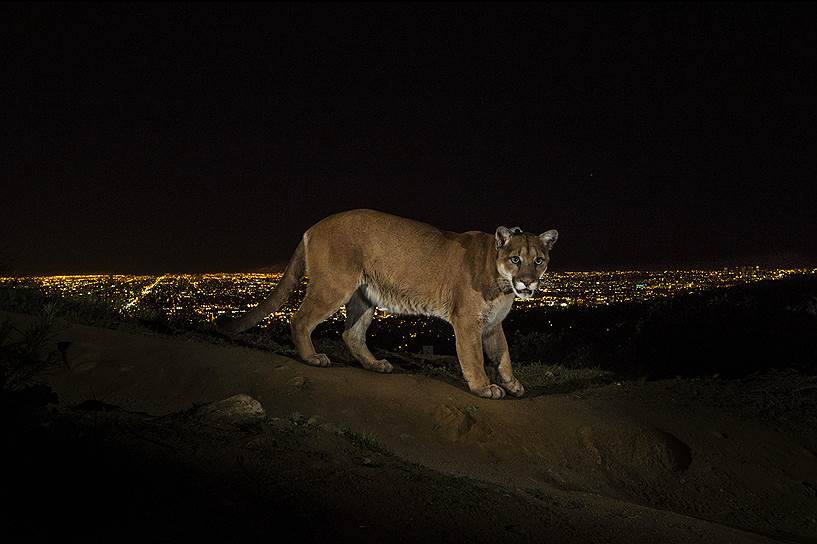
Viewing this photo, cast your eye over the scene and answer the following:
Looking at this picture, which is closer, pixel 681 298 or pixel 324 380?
pixel 324 380

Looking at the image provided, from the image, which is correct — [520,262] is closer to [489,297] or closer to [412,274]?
[489,297]

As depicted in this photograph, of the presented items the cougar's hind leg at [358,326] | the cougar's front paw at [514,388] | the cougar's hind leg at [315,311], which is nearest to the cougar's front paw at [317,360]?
the cougar's hind leg at [315,311]

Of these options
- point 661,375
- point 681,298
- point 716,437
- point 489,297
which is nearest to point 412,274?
point 489,297

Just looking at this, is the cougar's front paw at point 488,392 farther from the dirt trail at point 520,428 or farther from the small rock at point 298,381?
the small rock at point 298,381

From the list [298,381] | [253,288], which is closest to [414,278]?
[298,381]

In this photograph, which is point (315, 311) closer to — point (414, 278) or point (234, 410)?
point (414, 278)

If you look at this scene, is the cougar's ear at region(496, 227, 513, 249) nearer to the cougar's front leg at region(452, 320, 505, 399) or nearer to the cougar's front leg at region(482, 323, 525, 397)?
the cougar's front leg at region(452, 320, 505, 399)

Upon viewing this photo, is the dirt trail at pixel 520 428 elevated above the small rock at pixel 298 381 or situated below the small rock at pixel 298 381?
below
